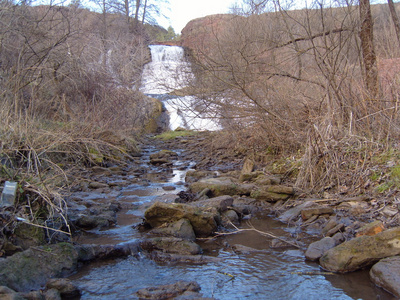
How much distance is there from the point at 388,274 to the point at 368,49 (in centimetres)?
556

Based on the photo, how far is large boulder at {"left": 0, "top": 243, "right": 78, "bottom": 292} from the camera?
323cm

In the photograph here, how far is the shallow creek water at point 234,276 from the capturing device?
10.7 feet

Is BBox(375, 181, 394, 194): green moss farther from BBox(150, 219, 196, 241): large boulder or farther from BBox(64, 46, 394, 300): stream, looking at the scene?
BBox(150, 219, 196, 241): large boulder

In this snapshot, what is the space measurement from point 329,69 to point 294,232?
129 inches

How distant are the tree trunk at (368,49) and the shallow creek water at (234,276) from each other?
12.9 feet

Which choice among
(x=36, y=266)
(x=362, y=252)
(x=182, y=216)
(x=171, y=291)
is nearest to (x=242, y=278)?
(x=171, y=291)

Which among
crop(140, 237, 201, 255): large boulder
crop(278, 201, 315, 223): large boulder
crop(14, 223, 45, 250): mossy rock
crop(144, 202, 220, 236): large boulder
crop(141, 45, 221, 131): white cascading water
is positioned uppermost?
crop(141, 45, 221, 131): white cascading water

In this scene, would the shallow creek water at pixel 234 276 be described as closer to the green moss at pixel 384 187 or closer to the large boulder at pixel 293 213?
the large boulder at pixel 293 213

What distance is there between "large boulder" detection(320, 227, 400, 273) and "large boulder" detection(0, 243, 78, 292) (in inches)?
96.7

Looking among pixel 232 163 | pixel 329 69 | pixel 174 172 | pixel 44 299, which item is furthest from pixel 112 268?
pixel 232 163

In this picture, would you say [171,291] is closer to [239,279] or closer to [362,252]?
[239,279]

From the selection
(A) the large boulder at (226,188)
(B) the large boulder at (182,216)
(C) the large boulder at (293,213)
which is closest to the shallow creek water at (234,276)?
(B) the large boulder at (182,216)

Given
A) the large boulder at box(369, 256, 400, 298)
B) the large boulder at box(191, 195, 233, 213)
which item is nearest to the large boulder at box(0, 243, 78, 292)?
the large boulder at box(191, 195, 233, 213)

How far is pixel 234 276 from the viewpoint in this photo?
3596mm
